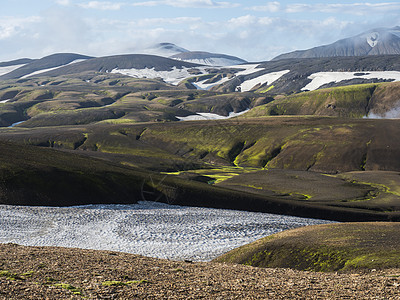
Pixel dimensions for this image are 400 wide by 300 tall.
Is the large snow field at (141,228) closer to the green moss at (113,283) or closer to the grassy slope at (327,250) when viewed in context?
the grassy slope at (327,250)

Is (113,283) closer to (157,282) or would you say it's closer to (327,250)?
(157,282)

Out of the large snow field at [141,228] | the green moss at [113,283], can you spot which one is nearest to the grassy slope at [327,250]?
the large snow field at [141,228]

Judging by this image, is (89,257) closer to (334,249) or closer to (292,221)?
(334,249)

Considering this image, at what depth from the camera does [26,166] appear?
292ft

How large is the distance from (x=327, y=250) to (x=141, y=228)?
103 ft

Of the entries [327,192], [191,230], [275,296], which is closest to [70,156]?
[191,230]

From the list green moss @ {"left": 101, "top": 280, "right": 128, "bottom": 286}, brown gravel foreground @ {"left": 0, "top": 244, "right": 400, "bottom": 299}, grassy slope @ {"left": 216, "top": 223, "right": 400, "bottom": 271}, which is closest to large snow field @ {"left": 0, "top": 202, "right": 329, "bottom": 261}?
grassy slope @ {"left": 216, "top": 223, "right": 400, "bottom": 271}

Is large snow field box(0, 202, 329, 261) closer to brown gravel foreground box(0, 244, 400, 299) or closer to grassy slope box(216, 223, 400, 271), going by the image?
grassy slope box(216, 223, 400, 271)

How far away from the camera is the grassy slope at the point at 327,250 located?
1533 inches

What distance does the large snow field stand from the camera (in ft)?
183

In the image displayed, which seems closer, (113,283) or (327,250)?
(113,283)

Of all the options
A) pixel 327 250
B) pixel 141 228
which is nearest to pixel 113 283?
pixel 327 250

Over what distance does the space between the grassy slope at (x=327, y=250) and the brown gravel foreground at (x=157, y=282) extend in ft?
22.0

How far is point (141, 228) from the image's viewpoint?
66.4 m
